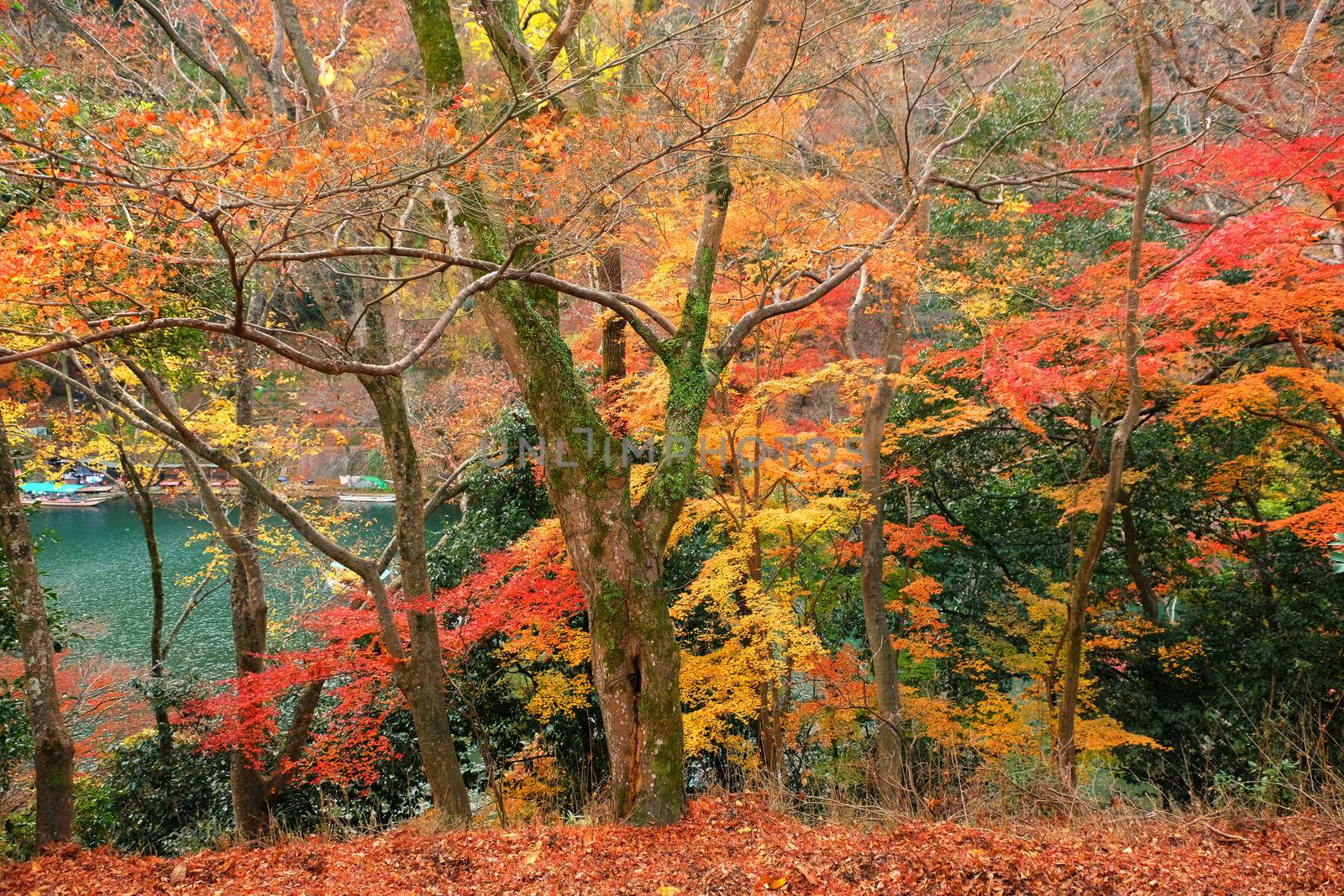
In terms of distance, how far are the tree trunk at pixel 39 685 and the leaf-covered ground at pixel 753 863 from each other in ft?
2.05

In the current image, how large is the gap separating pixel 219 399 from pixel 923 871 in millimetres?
8901

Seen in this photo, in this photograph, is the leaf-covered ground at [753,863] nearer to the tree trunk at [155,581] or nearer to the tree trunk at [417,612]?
the tree trunk at [417,612]

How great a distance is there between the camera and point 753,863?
11.6 feet

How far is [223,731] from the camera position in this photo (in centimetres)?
679

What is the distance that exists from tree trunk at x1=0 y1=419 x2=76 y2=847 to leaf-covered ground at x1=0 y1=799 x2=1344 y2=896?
63 centimetres

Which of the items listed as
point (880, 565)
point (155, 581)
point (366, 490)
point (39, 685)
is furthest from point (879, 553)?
point (366, 490)

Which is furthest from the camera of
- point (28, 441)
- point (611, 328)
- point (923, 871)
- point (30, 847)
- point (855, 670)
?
point (855, 670)

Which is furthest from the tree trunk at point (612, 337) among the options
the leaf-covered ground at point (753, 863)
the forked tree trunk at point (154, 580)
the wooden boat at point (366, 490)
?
the wooden boat at point (366, 490)

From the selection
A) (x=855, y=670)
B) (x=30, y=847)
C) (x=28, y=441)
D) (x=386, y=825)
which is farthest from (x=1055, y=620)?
(x=28, y=441)

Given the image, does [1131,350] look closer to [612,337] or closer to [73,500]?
[612,337]

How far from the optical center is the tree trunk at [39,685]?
14.8 ft

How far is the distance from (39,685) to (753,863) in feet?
15.1

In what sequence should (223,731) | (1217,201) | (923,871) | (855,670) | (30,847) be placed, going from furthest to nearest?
(1217,201), (855,670), (223,731), (30,847), (923,871)

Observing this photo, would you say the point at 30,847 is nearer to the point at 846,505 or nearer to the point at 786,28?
the point at 846,505
